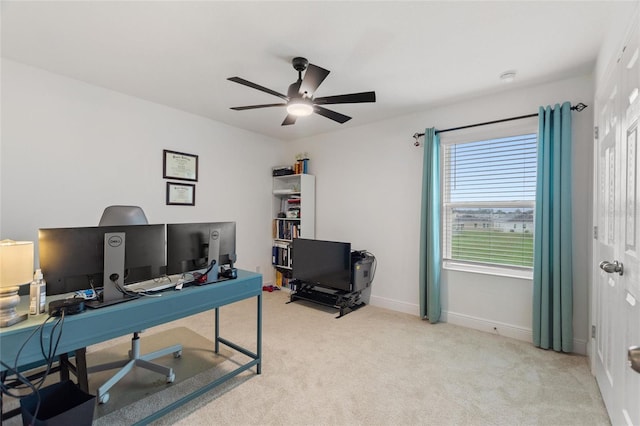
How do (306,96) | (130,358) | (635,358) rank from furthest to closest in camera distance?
1. (306,96)
2. (130,358)
3. (635,358)

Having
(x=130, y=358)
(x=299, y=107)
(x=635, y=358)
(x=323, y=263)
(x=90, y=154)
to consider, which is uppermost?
(x=299, y=107)

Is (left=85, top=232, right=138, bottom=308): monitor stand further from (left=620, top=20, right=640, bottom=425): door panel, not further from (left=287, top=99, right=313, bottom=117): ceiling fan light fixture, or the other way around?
(left=620, top=20, right=640, bottom=425): door panel

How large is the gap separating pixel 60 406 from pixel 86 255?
2.67 ft

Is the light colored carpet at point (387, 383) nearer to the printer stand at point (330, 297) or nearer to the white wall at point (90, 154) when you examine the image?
the printer stand at point (330, 297)

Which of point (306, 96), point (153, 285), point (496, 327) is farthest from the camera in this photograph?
point (496, 327)

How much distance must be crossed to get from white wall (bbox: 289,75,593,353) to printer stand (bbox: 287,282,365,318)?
1.13 ft

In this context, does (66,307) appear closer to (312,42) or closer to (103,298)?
(103,298)

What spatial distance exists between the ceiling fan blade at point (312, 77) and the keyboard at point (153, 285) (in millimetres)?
1711

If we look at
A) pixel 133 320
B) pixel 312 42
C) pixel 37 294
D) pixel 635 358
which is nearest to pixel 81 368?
pixel 133 320

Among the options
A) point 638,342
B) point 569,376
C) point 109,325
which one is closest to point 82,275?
point 109,325

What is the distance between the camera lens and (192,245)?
219 centimetres

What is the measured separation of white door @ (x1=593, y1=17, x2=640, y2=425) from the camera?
1.38 m

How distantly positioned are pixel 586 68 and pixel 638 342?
7.80 ft

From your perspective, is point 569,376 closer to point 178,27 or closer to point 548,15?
point 548,15
